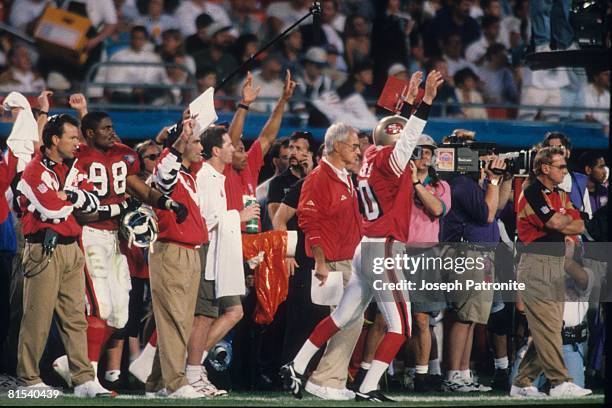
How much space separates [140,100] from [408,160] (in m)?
3.88

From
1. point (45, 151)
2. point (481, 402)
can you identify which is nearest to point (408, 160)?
point (481, 402)

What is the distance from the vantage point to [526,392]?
29.9 feet

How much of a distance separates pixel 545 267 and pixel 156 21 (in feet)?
16.9

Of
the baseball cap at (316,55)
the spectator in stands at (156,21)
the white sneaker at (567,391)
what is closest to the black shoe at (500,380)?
the white sneaker at (567,391)

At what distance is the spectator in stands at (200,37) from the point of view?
12.7 m

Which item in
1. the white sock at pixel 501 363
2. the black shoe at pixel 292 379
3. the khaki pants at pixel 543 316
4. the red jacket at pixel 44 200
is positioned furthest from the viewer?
the white sock at pixel 501 363

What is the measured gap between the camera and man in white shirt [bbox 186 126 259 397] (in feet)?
29.1

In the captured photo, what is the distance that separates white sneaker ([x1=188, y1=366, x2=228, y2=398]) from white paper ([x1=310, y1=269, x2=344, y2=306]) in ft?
2.86

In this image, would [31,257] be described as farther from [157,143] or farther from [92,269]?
[157,143]

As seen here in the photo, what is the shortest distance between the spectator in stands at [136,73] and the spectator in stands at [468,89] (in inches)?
112

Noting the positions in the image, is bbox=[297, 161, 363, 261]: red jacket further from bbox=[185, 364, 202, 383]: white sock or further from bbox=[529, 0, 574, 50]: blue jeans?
bbox=[529, 0, 574, 50]: blue jeans

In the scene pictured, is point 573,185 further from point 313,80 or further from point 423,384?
point 313,80

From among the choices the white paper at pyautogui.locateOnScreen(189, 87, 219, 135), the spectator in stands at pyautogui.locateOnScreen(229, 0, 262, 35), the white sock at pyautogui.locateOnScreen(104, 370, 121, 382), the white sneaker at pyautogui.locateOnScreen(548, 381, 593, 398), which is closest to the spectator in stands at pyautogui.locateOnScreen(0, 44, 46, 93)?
the spectator in stands at pyautogui.locateOnScreen(229, 0, 262, 35)

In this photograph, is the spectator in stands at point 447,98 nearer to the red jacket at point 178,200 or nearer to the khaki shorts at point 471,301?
the khaki shorts at point 471,301
